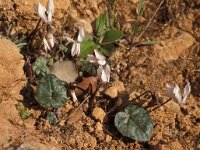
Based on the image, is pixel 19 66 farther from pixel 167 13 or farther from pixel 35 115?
pixel 167 13

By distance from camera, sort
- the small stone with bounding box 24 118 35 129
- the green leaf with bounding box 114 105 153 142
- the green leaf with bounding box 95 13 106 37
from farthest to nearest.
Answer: the green leaf with bounding box 95 13 106 37, the green leaf with bounding box 114 105 153 142, the small stone with bounding box 24 118 35 129

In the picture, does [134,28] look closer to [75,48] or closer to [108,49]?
[108,49]

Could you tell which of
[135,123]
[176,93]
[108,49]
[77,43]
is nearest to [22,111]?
[77,43]

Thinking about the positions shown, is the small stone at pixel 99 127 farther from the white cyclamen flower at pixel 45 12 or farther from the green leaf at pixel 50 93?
the white cyclamen flower at pixel 45 12

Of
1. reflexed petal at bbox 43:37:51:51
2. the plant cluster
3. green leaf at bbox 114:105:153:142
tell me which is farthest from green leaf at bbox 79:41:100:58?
green leaf at bbox 114:105:153:142

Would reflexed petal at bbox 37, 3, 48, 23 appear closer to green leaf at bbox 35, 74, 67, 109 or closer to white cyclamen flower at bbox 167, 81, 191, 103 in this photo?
green leaf at bbox 35, 74, 67, 109
